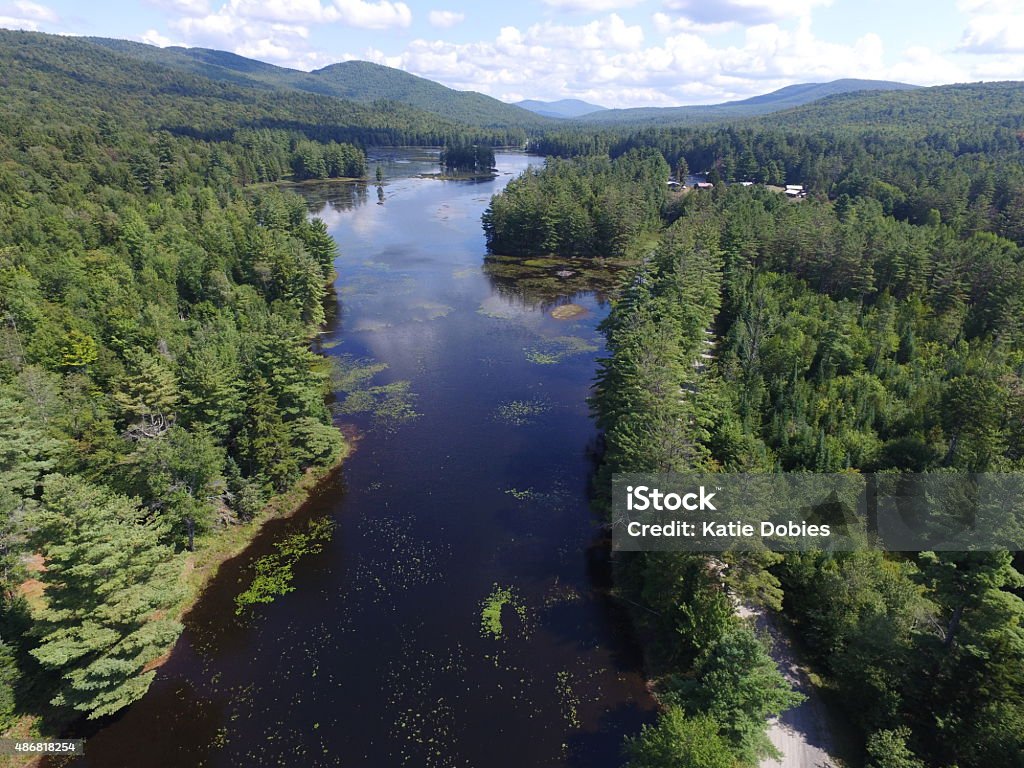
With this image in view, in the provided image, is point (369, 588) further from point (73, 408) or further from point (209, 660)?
point (73, 408)

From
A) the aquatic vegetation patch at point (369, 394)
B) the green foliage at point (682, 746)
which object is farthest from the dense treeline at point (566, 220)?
the green foliage at point (682, 746)

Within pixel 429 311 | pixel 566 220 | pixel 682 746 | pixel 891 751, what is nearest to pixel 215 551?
pixel 682 746

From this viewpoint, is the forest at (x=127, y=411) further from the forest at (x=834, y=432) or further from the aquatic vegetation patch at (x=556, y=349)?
the aquatic vegetation patch at (x=556, y=349)

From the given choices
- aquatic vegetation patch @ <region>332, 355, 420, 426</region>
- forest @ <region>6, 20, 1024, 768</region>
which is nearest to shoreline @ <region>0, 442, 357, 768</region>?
forest @ <region>6, 20, 1024, 768</region>

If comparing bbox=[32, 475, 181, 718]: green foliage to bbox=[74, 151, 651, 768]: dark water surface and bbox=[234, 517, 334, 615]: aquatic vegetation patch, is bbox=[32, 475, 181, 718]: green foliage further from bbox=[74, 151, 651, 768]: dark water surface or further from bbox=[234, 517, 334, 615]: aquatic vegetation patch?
bbox=[234, 517, 334, 615]: aquatic vegetation patch

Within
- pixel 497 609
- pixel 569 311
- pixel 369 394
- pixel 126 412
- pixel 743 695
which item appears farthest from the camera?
pixel 569 311

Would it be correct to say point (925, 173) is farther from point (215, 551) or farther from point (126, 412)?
point (126, 412)
